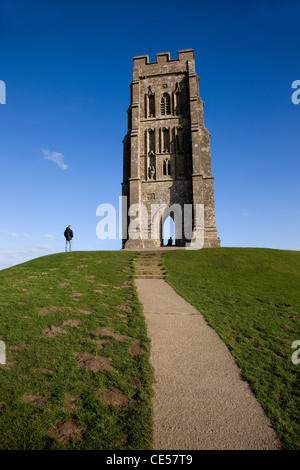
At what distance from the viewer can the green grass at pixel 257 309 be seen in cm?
436

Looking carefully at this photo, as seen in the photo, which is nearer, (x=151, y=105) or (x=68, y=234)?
(x=68, y=234)

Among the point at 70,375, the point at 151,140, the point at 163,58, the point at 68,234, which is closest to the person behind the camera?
the point at 70,375

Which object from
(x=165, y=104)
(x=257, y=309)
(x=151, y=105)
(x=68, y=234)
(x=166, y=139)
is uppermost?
(x=151, y=105)

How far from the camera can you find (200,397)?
4246 millimetres

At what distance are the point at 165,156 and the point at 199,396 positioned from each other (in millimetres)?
28209

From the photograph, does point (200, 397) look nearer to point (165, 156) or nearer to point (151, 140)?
point (165, 156)

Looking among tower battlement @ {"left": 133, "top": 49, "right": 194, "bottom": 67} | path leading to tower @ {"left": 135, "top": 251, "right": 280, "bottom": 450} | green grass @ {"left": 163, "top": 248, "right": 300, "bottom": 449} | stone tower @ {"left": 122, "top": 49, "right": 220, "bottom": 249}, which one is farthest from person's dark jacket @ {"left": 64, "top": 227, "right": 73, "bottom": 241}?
tower battlement @ {"left": 133, "top": 49, "right": 194, "bottom": 67}

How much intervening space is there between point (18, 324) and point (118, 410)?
4029 mm

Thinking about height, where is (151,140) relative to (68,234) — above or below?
above

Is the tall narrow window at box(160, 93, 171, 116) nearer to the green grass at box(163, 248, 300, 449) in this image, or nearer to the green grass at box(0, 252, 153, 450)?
the green grass at box(163, 248, 300, 449)

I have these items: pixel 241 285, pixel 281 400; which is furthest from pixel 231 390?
pixel 241 285

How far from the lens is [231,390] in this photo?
448cm

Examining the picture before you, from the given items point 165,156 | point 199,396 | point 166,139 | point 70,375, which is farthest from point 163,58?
point 199,396
